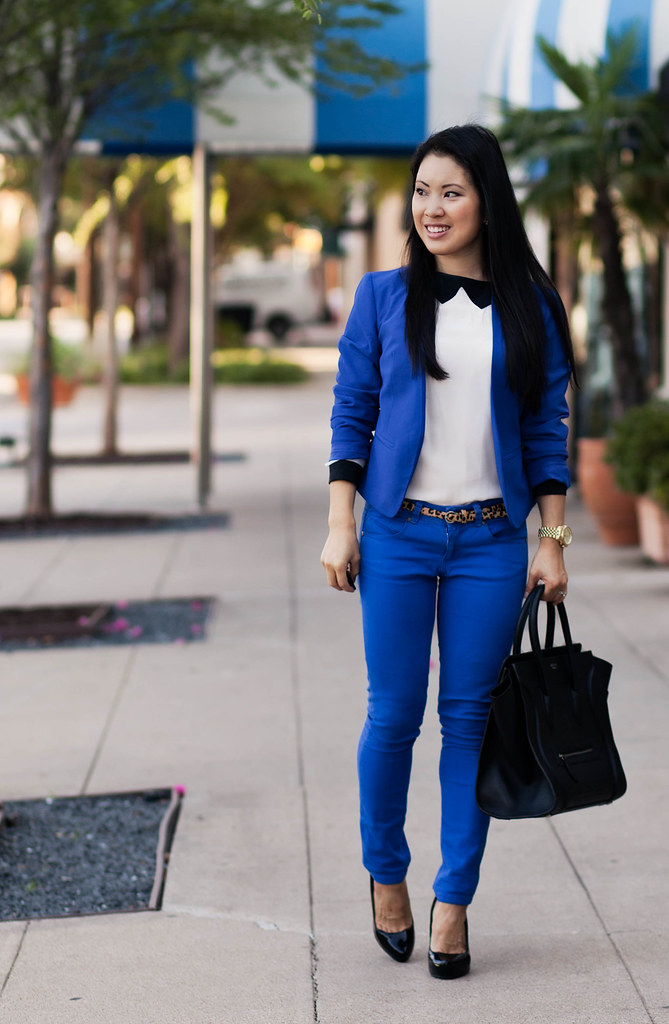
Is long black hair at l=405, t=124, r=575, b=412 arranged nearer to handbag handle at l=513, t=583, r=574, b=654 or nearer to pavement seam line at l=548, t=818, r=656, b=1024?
handbag handle at l=513, t=583, r=574, b=654

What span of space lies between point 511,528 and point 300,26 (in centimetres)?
566

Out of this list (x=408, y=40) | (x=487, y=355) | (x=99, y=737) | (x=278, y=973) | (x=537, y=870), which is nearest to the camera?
(x=487, y=355)

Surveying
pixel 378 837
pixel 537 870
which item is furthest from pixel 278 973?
pixel 537 870

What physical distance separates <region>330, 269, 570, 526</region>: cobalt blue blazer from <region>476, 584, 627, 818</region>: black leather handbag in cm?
34

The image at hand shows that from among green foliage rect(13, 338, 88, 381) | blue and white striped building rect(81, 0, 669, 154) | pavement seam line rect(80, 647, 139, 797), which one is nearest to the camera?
pavement seam line rect(80, 647, 139, 797)

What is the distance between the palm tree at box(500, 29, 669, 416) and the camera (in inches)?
334

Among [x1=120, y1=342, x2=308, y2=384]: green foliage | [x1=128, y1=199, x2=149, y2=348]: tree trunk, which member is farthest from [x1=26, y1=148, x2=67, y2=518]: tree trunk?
[x1=120, y1=342, x2=308, y2=384]: green foliage

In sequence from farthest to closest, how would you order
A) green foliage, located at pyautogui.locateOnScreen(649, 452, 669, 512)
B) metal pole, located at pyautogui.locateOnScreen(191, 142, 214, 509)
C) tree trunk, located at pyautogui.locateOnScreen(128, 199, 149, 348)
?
tree trunk, located at pyautogui.locateOnScreen(128, 199, 149, 348)
metal pole, located at pyautogui.locateOnScreen(191, 142, 214, 509)
green foliage, located at pyautogui.locateOnScreen(649, 452, 669, 512)

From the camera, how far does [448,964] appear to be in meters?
3.21

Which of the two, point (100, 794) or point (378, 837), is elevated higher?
point (378, 837)

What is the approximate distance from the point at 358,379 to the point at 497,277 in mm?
393

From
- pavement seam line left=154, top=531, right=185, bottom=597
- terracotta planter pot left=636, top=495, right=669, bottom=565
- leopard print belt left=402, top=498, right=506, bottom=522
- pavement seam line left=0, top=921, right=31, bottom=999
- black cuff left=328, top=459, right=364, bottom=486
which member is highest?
black cuff left=328, top=459, right=364, bottom=486

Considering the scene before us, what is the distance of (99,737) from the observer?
5223mm

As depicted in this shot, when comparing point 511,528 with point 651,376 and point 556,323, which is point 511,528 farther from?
point 651,376
